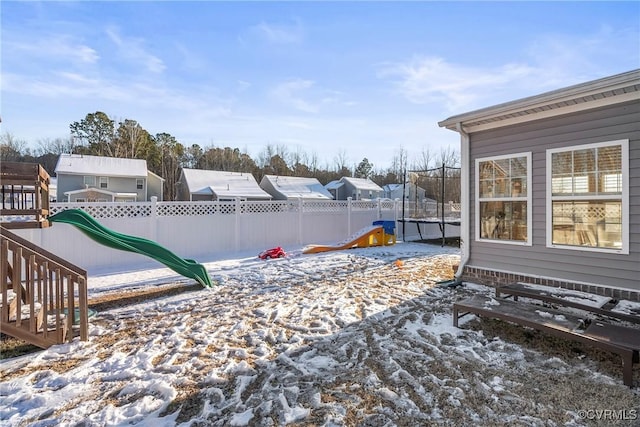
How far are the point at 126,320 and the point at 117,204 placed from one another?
4305 mm

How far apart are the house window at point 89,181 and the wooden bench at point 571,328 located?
82.7 feet

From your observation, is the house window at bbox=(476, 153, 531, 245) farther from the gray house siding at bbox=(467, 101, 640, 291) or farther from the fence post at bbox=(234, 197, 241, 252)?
the fence post at bbox=(234, 197, 241, 252)

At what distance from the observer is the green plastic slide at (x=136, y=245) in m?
5.01

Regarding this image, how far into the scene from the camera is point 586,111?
4180 millimetres

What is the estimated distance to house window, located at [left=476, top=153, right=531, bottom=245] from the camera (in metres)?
4.85

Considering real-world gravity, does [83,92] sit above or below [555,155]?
above

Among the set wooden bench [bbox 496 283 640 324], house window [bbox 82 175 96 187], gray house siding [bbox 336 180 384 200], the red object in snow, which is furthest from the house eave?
gray house siding [bbox 336 180 384 200]

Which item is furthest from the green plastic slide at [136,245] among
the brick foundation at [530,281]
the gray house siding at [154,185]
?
the gray house siding at [154,185]

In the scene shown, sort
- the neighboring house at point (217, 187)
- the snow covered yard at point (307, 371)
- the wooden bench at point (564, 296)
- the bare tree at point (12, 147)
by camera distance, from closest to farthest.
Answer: the snow covered yard at point (307, 371)
the wooden bench at point (564, 296)
the neighboring house at point (217, 187)
the bare tree at point (12, 147)

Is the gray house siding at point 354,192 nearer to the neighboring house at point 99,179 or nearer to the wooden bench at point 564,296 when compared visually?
the neighboring house at point 99,179

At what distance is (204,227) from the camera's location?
837cm

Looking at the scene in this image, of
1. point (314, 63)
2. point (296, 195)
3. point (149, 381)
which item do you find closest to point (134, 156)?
point (296, 195)

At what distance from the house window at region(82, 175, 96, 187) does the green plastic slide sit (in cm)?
2006

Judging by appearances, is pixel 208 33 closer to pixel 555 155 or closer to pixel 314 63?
pixel 314 63
